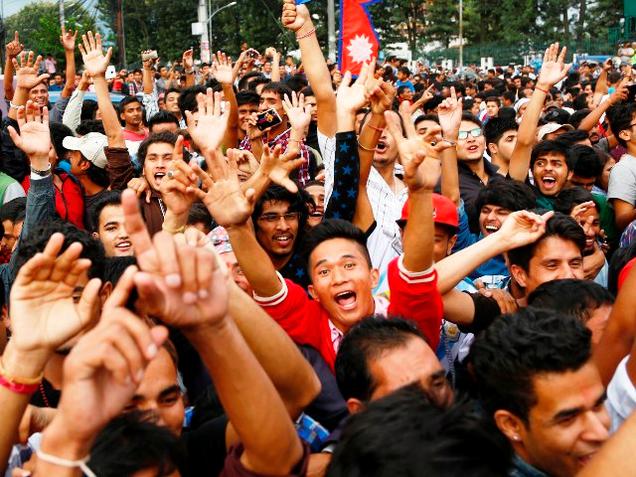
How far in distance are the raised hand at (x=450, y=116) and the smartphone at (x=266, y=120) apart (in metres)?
1.19

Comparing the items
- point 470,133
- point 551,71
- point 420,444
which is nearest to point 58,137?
point 470,133

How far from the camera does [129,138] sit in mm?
6973

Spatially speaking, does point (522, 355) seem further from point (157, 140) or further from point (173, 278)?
point (157, 140)

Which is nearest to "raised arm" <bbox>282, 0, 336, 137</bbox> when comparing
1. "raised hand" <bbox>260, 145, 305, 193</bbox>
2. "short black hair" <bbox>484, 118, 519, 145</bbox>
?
"raised hand" <bbox>260, 145, 305, 193</bbox>

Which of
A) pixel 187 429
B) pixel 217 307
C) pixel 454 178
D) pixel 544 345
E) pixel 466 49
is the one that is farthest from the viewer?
pixel 466 49

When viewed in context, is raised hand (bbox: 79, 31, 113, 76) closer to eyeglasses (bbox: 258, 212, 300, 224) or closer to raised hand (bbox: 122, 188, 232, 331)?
eyeglasses (bbox: 258, 212, 300, 224)


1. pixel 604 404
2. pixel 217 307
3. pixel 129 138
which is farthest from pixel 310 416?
pixel 129 138

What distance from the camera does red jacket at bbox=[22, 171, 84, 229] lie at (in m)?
5.00

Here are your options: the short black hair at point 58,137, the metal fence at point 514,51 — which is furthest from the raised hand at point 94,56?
the metal fence at point 514,51

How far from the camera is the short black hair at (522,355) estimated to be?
2250mm

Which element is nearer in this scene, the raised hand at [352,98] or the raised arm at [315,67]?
the raised hand at [352,98]

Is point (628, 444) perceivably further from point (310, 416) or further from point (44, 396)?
point (44, 396)

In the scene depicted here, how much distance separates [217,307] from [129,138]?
Answer: 5534 millimetres

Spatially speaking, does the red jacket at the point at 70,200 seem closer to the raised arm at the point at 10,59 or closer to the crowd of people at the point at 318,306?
the crowd of people at the point at 318,306
